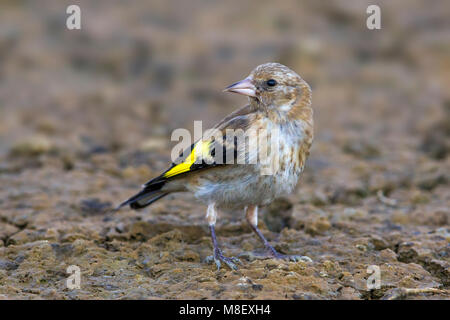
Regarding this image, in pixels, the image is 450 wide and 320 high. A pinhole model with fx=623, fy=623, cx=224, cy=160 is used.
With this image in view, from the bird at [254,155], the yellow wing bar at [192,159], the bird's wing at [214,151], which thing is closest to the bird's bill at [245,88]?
the bird at [254,155]

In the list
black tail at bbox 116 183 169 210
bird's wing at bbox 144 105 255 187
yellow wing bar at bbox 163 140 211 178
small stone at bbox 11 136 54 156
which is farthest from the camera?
small stone at bbox 11 136 54 156

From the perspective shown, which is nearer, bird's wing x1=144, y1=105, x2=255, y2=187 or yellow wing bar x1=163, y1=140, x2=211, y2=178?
bird's wing x1=144, y1=105, x2=255, y2=187

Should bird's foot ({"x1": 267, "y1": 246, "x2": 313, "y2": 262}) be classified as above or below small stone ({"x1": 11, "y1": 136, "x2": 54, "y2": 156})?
below

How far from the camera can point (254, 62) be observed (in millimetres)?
10172

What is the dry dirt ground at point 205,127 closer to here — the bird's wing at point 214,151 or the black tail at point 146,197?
the black tail at point 146,197

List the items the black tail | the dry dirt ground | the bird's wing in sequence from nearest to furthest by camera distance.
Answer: the dry dirt ground
the bird's wing
the black tail

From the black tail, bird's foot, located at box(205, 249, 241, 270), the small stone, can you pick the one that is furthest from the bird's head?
the small stone

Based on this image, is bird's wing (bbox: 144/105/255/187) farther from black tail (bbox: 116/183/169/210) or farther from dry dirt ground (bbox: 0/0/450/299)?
dry dirt ground (bbox: 0/0/450/299)

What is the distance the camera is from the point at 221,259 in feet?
16.4

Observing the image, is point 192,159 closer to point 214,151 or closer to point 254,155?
point 214,151

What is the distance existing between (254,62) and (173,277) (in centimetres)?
603

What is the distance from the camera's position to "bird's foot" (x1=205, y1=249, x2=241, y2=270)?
16.1 ft

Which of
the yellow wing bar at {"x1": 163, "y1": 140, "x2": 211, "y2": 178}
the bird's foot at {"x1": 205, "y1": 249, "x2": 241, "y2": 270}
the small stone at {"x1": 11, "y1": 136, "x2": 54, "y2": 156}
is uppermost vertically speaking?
the small stone at {"x1": 11, "y1": 136, "x2": 54, "y2": 156}

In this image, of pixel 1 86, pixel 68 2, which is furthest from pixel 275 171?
pixel 68 2
